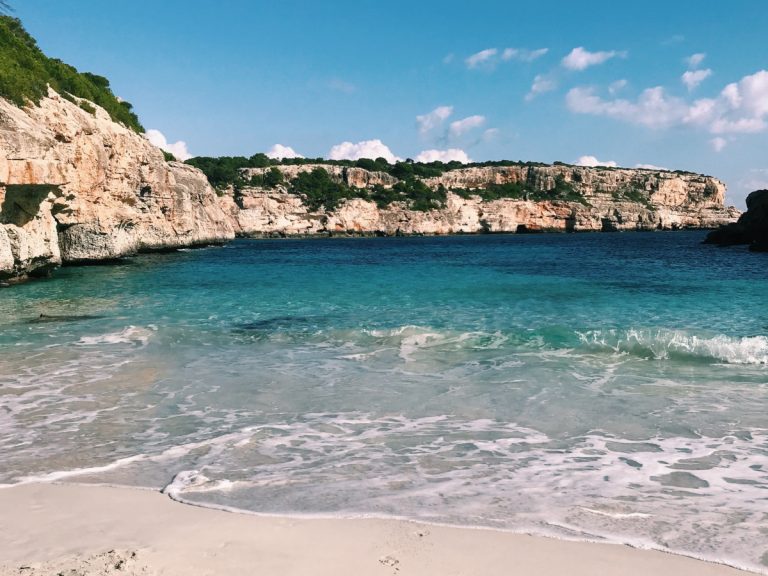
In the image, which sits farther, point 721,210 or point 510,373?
point 721,210

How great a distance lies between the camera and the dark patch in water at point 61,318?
1475 centimetres

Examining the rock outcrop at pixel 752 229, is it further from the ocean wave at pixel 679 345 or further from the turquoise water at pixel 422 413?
the ocean wave at pixel 679 345

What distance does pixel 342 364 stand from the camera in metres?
10.4

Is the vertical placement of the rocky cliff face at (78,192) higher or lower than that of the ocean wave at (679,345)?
higher

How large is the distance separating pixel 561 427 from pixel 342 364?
453 cm

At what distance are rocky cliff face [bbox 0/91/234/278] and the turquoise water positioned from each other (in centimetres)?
541

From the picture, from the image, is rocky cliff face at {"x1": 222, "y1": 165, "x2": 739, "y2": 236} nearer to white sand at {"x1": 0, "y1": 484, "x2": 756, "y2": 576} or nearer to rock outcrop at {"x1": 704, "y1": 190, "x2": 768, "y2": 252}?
rock outcrop at {"x1": 704, "y1": 190, "x2": 768, "y2": 252}

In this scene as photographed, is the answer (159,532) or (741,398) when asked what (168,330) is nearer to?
(159,532)

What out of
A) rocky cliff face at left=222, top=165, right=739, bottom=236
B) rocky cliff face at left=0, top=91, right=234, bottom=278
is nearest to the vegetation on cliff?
rocky cliff face at left=0, top=91, right=234, bottom=278

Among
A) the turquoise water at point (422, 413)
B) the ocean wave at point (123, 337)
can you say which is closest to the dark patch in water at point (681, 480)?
the turquoise water at point (422, 413)

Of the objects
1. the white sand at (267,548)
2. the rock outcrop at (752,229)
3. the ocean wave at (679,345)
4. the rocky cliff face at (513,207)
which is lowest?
the ocean wave at (679,345)

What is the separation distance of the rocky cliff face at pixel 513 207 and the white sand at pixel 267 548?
3879 inches

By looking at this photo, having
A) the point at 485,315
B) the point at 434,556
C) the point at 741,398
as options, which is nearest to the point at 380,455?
the point at 434,556

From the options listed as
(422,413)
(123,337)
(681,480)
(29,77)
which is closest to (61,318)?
(123,337)
